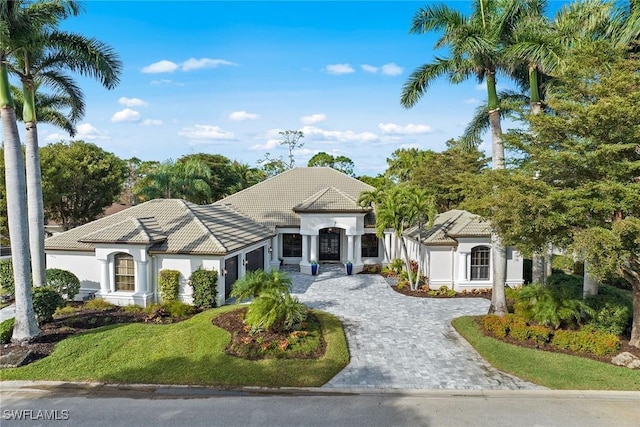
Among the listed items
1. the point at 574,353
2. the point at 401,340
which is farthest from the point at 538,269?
the point at 401,340

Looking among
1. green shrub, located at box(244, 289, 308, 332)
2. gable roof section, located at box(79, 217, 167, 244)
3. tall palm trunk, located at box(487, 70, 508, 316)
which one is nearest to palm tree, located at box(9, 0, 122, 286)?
gable roof section, located at box(79, 217, 167, 244)

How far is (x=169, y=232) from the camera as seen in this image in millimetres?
19516

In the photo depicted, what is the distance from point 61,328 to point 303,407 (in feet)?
34.4

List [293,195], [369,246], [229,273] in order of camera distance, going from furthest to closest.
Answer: [293,195] → [369,246] → [229,273]

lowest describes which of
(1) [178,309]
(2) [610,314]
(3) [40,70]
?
(1) [178,309]

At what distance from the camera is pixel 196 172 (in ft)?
124

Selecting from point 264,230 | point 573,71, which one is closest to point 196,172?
point 264,230

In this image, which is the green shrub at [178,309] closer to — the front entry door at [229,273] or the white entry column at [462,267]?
the front entry door at [229,273]

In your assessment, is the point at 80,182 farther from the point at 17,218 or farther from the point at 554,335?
the point at 554,335

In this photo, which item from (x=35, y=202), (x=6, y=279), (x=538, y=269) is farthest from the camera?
(x=6, y=279)

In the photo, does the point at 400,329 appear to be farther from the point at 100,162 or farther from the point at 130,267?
the point at 100,162

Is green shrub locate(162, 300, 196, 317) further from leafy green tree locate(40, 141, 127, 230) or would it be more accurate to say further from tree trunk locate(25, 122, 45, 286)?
leafy green tree locate(40, 141, 127, 230)

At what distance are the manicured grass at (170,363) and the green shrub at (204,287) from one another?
10.8ft

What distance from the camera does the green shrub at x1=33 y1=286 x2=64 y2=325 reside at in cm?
1484
